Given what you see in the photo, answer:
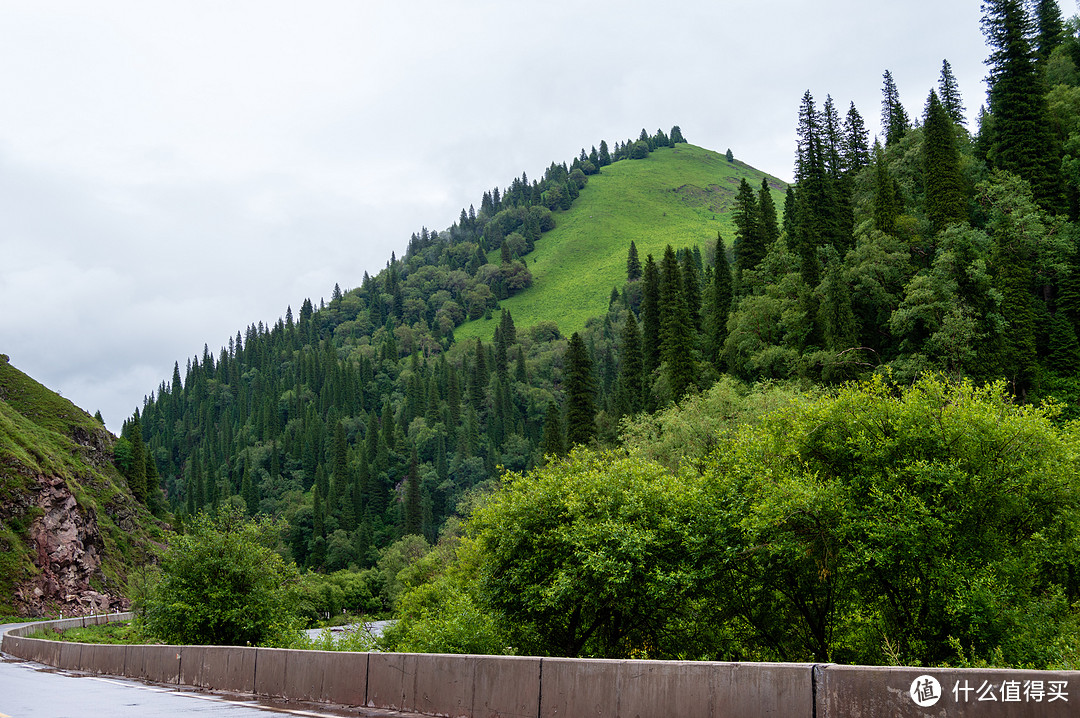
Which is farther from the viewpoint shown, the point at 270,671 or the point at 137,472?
the point at 137,472

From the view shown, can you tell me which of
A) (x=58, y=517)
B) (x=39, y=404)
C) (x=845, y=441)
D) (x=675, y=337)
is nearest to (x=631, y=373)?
(x=675, y=337)

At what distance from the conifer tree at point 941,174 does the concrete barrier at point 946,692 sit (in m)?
67.5

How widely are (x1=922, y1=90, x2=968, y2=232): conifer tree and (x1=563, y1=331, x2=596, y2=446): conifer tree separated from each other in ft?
148

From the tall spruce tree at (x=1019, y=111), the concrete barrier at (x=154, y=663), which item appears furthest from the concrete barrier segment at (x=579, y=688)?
the tall spruce tree at (x=1019, y=111)

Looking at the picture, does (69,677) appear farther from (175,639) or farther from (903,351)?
(903,351)

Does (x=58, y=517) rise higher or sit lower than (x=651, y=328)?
lower

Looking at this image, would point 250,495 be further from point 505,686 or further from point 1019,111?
point 505,686

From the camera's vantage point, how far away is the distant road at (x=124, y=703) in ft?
50.5

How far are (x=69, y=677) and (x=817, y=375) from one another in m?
58.4

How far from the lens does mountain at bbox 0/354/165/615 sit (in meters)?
88.9

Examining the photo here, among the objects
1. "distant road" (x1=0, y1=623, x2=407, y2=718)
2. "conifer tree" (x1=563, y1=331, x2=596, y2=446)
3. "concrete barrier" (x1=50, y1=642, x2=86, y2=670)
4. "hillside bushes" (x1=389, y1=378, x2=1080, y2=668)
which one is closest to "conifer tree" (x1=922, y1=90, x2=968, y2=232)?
"hillside bushes" (x1=389, y1=378, x2=1080, y2=668)

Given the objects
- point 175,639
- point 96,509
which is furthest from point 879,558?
point 96,509

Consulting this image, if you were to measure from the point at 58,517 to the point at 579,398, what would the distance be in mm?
66408

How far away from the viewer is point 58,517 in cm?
9538
